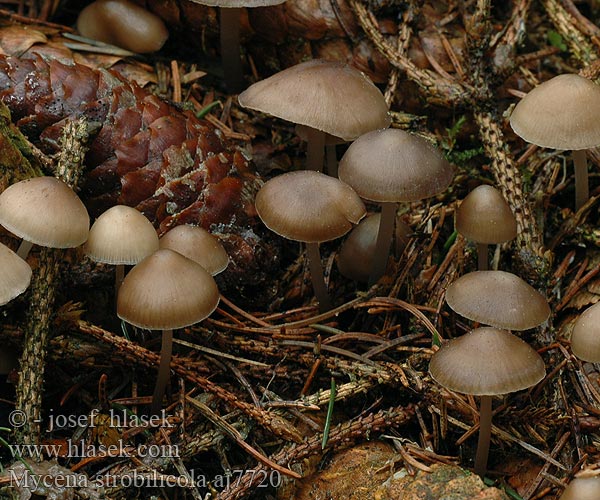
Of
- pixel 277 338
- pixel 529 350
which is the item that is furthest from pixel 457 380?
pixel 277 338

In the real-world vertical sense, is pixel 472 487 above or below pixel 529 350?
below

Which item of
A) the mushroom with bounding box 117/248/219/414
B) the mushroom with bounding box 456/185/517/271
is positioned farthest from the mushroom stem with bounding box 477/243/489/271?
the mushroom with bounding box 117/248/219/414

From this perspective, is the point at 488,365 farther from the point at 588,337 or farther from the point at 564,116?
the point at 564,116

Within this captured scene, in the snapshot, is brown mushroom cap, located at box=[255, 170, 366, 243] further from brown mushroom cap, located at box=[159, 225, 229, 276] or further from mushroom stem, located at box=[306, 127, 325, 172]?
mushroom stem, located at box=[306, 127, 325, 172]

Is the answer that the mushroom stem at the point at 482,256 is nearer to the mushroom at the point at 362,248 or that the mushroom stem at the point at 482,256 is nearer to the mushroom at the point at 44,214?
the mushroom at the point at 362,248

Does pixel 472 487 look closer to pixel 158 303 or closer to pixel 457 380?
pixel 457 380

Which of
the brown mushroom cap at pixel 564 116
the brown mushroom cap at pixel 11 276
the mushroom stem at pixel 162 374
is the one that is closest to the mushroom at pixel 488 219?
the brown mushroom cap at pixel 564 116

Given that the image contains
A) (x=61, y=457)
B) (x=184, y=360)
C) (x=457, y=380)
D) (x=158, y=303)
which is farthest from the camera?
(x=184, y=360)
